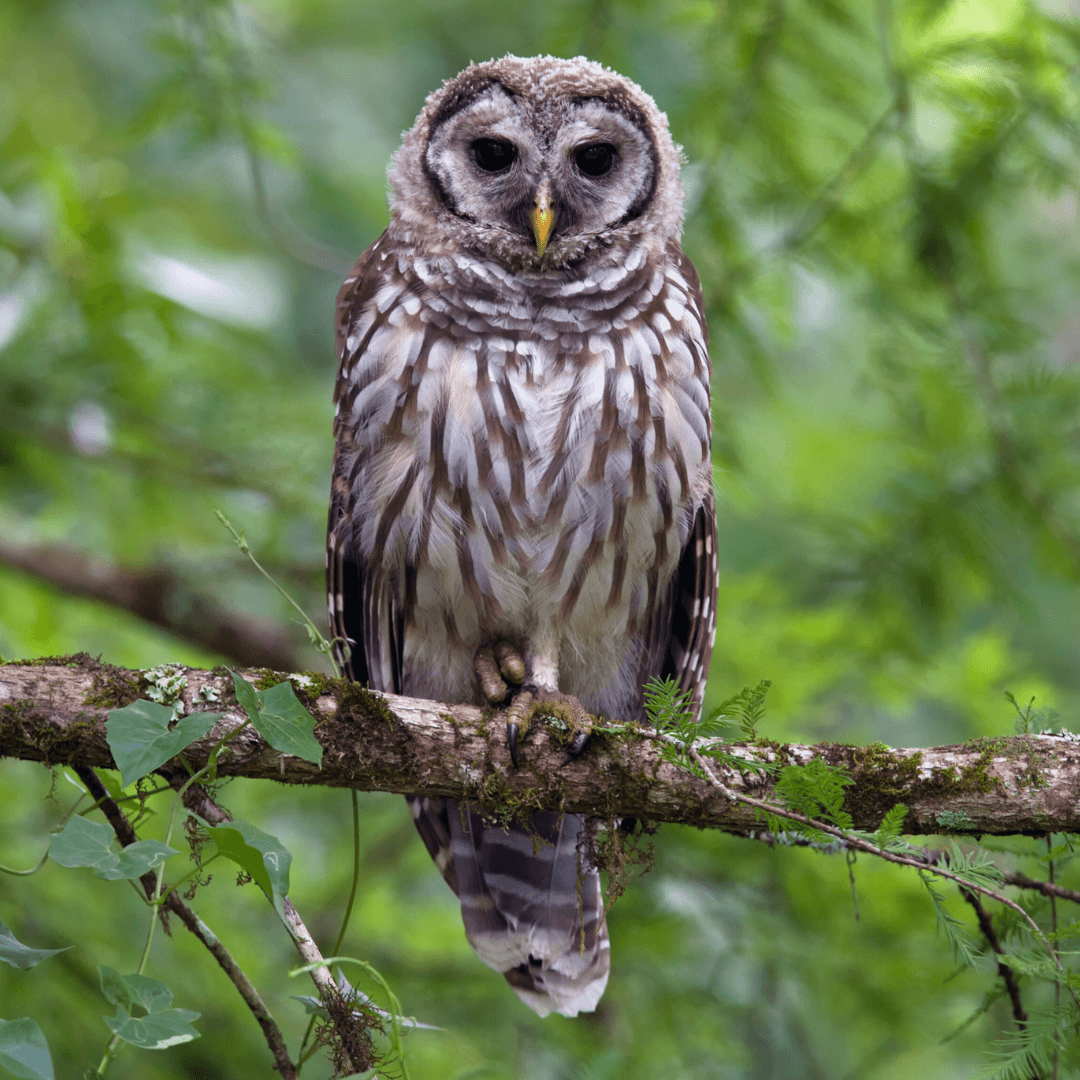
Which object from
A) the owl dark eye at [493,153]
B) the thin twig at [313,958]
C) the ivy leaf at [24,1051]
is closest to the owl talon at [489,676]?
the thin twig at [313,958]

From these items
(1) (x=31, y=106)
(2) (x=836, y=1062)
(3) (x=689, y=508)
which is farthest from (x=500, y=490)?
(1) (x=31, y=106)

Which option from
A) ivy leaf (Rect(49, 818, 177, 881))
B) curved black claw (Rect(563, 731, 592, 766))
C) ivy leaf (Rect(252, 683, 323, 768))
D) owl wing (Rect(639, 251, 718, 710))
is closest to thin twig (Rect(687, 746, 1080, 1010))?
curved black claw (Rect(563, 731, 592, 766))

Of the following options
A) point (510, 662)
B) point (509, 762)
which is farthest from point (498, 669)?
point (509, 762)

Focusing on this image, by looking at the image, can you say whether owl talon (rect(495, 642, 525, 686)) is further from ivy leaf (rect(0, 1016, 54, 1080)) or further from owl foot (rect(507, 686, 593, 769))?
ivy leaf (rect(0, 1016, 54, 1080))

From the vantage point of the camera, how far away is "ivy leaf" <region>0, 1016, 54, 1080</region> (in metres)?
1.36

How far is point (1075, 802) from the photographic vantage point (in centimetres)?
200

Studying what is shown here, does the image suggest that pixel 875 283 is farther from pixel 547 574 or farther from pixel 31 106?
pixel 31 106

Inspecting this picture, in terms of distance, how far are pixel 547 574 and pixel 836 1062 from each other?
2.11 metres

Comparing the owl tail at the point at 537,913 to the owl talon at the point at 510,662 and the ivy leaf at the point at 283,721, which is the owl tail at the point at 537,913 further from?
the ivy leaf at the point at 283,721

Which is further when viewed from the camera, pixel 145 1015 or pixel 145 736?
pixel 145 736

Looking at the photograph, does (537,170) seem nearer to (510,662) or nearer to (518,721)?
(510,662)

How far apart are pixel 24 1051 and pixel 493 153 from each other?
230 centimetres

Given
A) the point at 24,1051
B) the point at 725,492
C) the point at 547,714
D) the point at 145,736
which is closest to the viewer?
the point at 24,1051

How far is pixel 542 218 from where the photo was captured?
2.75 metres
